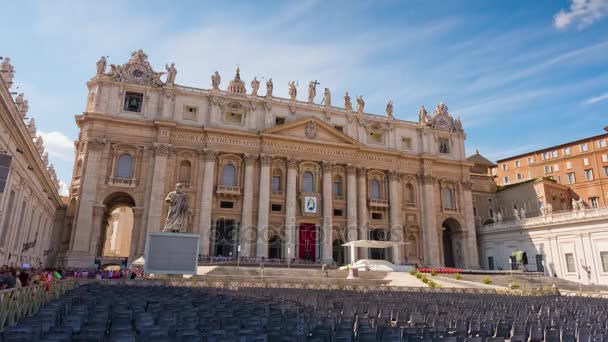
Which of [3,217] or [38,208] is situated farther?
[38,208]

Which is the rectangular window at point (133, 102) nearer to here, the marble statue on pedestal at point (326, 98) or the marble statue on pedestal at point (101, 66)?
the marble statue on pedestal at point (101, 66)

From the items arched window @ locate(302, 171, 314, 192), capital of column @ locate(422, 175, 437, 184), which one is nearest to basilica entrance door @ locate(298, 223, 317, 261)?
arched window @ locate(302, 171, 314, 192)

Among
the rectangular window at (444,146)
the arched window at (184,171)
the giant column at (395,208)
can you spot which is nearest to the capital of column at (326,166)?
the giant column at (395,208)

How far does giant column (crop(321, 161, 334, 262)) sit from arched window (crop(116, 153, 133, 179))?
69.9 ft

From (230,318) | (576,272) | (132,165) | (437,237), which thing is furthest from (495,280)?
(132,165)

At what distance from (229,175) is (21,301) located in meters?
33.9

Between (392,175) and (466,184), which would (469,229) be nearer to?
(466,184)

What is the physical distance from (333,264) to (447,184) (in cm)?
2133

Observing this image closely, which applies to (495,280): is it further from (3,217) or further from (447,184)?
(3,217)

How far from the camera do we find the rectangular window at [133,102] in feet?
149

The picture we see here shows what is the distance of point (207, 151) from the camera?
45.1 metres

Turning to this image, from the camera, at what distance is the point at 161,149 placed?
4375 cm

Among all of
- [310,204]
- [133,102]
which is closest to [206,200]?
[310,204]

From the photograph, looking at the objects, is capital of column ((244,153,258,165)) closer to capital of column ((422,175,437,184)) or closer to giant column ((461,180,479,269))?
capital of column ((422,175,437,184))
